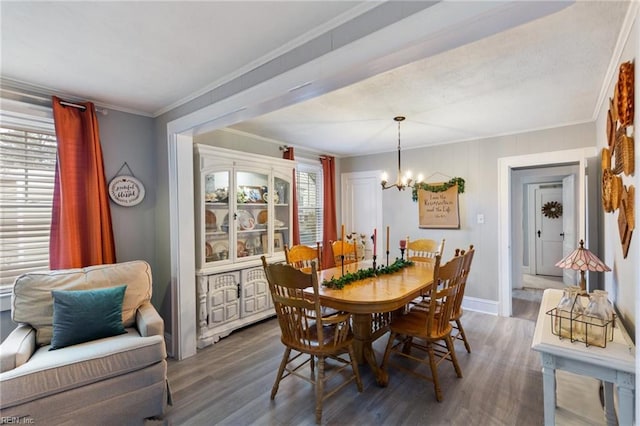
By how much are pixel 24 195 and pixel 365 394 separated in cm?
317

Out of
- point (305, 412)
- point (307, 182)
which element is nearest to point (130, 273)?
point (305, 412)

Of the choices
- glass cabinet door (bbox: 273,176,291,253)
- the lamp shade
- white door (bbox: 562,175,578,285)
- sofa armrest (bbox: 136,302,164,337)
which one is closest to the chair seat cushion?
sofa armrest (bbox: 136,302,164,337)

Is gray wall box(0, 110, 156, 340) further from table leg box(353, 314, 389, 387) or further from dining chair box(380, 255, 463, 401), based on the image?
dining chair box(380, 255, 463, 401)

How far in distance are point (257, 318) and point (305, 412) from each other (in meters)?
1.76

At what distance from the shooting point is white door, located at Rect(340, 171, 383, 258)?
16.8 feet

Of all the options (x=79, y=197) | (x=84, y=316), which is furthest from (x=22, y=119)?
(x=84, y=316)

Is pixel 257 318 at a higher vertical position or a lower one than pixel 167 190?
lower

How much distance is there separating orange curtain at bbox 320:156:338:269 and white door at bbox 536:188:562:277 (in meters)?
4.60

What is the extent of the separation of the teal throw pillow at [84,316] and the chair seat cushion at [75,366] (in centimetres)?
6

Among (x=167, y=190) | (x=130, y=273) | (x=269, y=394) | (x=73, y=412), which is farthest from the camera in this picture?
(x=167, y=190)

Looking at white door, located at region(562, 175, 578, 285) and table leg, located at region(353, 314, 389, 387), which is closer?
table leg, located at region(353, 314, 389, 387)

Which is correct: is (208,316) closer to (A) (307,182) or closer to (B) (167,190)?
(B) (167,190)

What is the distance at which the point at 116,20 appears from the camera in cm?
162

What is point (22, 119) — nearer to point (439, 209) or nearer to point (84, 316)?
point (84, 316)
